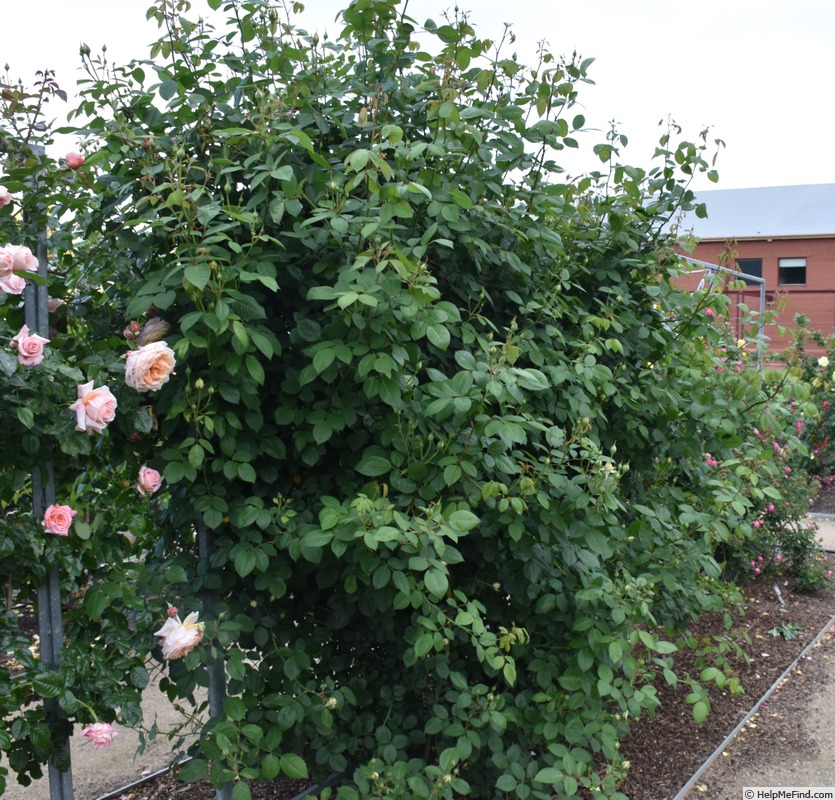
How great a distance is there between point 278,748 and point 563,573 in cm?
98

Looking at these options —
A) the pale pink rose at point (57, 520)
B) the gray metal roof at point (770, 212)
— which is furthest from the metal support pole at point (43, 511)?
the gray metal roof at point (770, 212)

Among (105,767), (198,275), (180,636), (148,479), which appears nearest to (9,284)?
(198,275)

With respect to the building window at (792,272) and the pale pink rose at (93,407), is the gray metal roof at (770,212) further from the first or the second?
the pale pink rose at (93,407)

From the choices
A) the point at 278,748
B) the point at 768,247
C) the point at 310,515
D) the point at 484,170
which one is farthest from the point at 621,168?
the point at 768,247

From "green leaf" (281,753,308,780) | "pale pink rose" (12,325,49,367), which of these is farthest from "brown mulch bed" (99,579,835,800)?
"pale pink rose" (12,325,49,367)

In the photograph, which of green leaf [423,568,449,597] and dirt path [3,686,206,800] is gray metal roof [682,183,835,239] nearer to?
dirt path [3,686,206,800]

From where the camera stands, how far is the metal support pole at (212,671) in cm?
238

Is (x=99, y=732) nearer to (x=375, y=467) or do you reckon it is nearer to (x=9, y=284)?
(x=375, y=467)

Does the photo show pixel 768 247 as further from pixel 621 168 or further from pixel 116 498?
pixel 116 498

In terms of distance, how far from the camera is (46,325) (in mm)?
2252

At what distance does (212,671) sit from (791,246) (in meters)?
19.5

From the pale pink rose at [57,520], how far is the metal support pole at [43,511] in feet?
0.24

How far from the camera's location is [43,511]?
7.38ft

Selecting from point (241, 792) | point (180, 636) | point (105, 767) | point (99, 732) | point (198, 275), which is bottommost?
point (105, 767)
